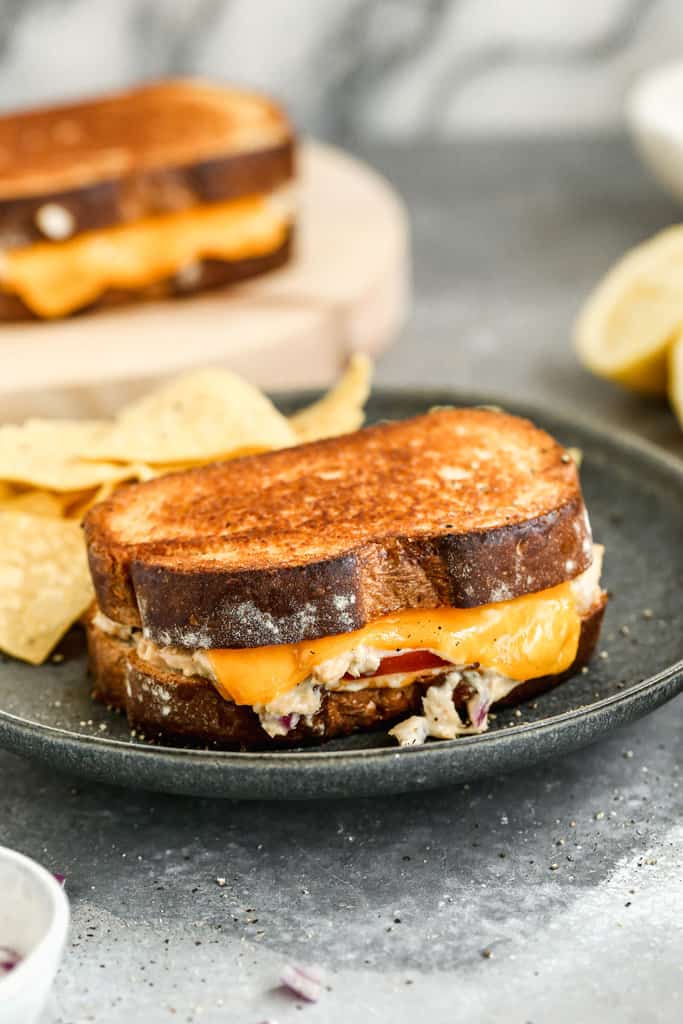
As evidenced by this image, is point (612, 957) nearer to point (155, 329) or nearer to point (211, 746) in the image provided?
point (211, 746)

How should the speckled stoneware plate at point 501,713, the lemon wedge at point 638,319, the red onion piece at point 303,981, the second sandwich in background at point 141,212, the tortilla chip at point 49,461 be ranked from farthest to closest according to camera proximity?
1. the second sandwich in background at point 141,212
2. the lemon wedge at point 638,319
3. the tortilla chip at point 49,461
4. the speckled stoneware plate at point 501,713
5. the red onion piece at point 303,981

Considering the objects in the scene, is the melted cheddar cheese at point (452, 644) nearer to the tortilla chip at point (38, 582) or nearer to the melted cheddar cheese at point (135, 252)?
the tortilla chip at point (38, 582)

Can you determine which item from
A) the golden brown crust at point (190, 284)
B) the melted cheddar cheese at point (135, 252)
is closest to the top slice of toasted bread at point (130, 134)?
the melted cheddar cheese at point (135, 252)

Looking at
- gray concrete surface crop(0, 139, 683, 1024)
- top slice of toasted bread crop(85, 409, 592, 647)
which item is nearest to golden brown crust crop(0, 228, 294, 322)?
top slice of toasted bread crop(85, 409, 592, 647)

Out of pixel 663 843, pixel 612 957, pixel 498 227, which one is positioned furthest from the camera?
pixel 498 227

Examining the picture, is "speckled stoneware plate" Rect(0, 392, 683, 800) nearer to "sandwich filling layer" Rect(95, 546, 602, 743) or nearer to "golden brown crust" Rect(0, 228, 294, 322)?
"sandwich filling layer" Rect(95, 546, 602, 743)

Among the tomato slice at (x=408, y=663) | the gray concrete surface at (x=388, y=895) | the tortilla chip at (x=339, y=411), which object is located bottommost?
the gray concrete surface at (x=388, y=895)

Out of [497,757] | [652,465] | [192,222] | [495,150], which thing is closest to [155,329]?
[192,222]
